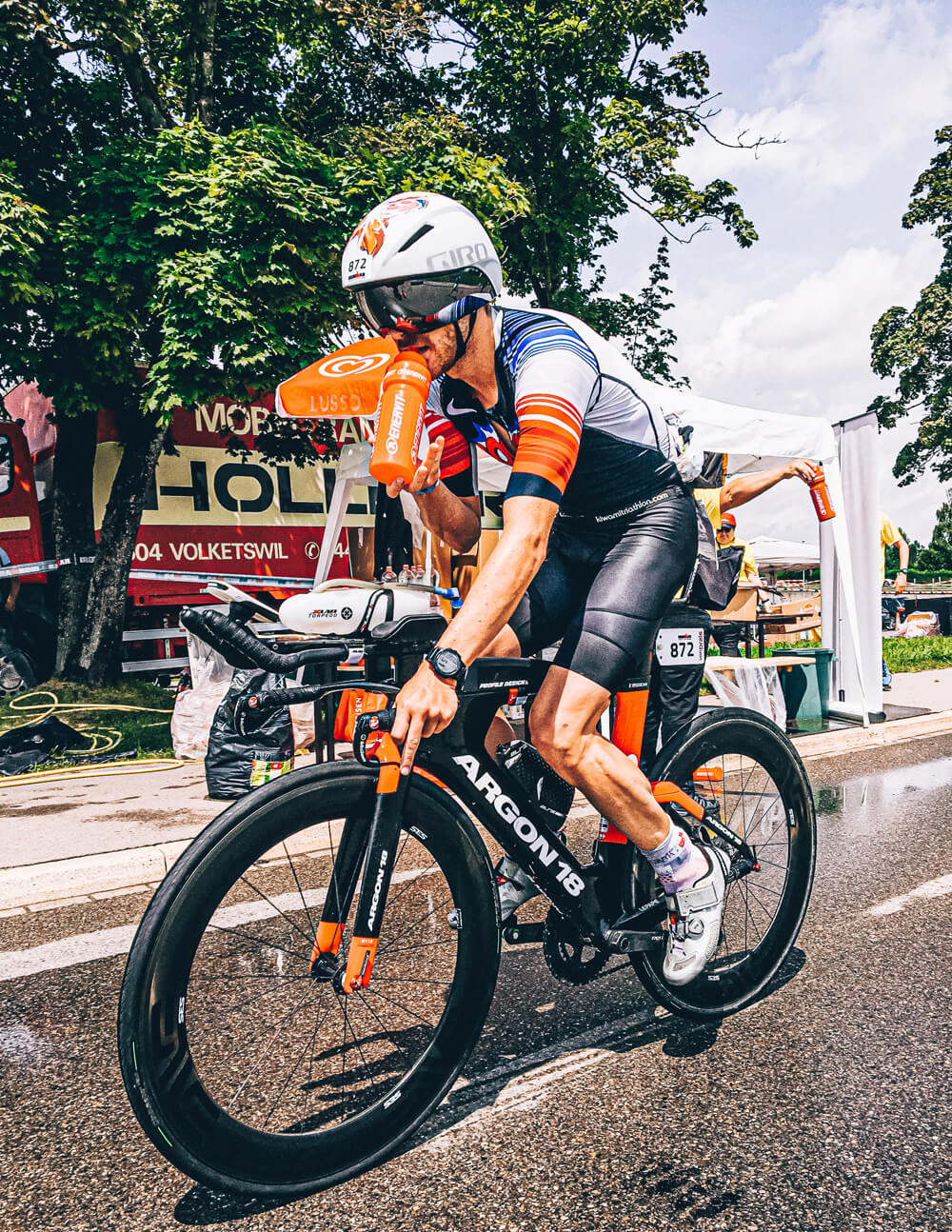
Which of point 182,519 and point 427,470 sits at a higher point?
point 182,519

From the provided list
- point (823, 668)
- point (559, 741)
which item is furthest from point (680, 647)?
point (823, 668)

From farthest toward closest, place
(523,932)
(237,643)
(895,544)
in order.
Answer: (895,544) → (523,932) → (237,643)

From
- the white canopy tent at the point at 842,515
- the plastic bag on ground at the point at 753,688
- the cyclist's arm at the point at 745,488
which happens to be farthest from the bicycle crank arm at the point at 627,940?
the white canopy tent at the point at 842,515

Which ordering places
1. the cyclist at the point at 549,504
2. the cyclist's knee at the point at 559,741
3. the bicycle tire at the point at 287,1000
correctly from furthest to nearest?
the cyclist's knee at the point at 559,741
the cyclist at the point at 549,504
the bicycle tire at the point at 287,1000

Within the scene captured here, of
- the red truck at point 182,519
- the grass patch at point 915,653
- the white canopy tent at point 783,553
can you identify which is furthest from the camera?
the white canopy tent at point 783,553

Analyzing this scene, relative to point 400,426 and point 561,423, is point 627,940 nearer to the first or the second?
point 561,423

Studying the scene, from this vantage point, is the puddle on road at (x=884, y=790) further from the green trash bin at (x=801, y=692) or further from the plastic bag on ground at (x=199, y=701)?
the plastic bag on ground at (x=199, y=701)

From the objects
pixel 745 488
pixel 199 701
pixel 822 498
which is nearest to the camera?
pixel 745 488

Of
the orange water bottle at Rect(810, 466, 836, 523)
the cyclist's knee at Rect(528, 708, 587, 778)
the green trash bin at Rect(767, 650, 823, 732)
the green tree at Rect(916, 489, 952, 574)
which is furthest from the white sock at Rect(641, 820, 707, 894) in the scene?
the green tree at Rect(916, 489, 952, 574)

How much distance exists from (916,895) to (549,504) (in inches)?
123

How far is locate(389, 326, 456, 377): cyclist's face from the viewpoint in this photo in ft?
7.81

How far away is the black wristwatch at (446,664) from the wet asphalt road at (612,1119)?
1.15 metres

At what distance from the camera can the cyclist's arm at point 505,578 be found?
6.69 feet

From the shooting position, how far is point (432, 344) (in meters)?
2.39
